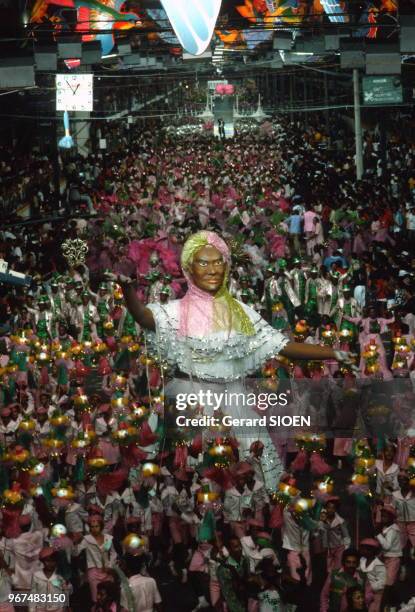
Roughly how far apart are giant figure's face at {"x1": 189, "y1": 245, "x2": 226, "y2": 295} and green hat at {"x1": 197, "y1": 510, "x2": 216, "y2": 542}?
314 centimetres

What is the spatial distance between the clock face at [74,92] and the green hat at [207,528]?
20.7 m

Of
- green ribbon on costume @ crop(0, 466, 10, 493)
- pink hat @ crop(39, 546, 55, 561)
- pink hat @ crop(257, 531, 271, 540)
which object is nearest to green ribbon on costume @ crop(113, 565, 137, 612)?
pink hat @ crop(39, 546, 55, 561)

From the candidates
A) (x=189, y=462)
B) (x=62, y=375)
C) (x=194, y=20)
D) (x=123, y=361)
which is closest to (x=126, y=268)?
(x=123, y=361)

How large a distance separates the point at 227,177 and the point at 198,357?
29.3m

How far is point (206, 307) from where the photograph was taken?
5672 mm

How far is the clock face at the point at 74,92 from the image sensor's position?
27.8 metres

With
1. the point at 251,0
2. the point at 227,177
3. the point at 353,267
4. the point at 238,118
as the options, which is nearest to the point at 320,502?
the point at 353,267

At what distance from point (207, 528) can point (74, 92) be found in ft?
69.2

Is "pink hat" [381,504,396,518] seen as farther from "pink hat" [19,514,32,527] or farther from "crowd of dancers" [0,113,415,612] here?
"pink hat" [19,514,32,527]

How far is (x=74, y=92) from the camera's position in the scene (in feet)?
91.9

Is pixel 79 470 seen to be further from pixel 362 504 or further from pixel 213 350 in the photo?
pixel 213 350

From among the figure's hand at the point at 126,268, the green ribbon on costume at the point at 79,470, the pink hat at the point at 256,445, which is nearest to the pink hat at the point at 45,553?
the green ribbon on costume at the point at 79,470

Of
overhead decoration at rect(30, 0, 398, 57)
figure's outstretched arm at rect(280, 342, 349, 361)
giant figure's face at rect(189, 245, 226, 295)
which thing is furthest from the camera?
overhead decoration at rect(30, 0, 398, 57)

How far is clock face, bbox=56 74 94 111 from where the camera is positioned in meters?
27.8
